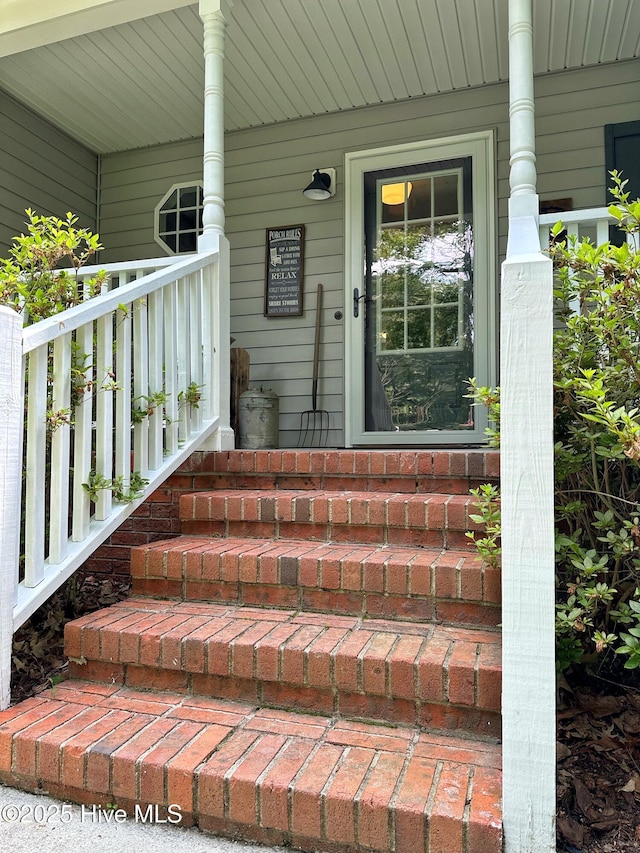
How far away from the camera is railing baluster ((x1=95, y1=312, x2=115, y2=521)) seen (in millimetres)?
2094

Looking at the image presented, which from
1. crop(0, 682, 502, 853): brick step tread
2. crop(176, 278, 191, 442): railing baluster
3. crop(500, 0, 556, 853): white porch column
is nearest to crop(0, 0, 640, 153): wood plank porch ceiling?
crop(176, 278, 191, 442): railing baluster

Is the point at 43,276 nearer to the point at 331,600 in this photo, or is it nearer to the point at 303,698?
the point at 331,600

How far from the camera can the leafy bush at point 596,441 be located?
5.24 ft

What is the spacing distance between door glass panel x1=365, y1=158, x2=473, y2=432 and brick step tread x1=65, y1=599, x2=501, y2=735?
7.60 feet

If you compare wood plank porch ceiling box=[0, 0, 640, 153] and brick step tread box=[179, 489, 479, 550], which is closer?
brick step tread box=[179, 489, 479, 550]

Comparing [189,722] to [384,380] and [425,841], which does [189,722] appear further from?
[384,380]

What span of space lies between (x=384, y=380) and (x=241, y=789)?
3.08 metres

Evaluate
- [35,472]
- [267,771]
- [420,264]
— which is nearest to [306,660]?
[267,771]

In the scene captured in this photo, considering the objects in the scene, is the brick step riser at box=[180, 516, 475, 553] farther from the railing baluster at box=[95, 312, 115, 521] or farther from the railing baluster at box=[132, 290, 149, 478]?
the railing baluster at box=[95, 312, 115, 521]

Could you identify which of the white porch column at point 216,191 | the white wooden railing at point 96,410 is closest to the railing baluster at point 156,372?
the white wooden railing at point 96,410

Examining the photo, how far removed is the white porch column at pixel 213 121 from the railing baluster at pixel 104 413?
1.08 metres

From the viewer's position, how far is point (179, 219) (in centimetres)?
475

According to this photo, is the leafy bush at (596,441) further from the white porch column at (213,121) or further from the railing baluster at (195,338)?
the white porch column at (213,121)

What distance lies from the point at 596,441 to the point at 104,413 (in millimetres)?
1605
